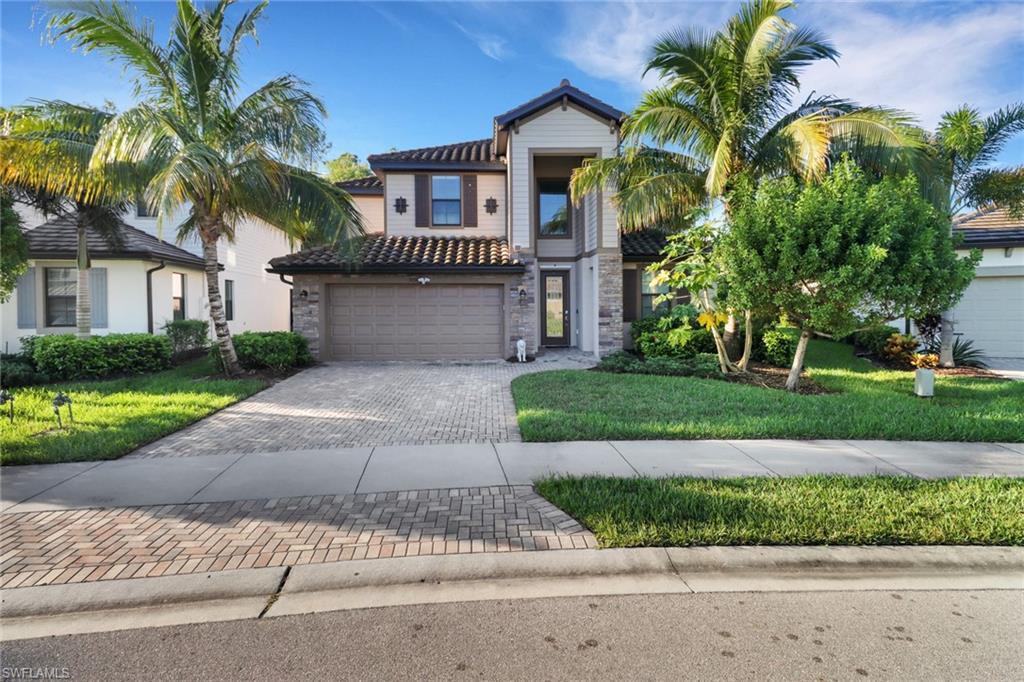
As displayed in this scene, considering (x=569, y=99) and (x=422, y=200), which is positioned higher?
(x=569, y=99)

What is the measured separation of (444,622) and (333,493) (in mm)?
2303

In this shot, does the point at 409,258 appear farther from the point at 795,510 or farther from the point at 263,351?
the point at 795,510

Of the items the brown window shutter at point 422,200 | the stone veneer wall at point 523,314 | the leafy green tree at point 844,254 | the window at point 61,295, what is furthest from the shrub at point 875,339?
the window at point 61,295

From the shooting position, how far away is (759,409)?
8.18 metres

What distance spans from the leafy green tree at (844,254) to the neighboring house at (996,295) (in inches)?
323

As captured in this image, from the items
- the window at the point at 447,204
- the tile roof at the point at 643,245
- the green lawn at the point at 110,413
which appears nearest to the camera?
the green lawn at the point at 110,413

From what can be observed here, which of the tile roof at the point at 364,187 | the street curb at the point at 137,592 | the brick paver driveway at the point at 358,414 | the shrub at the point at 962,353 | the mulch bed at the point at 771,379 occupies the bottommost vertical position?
the street curb at the point at 137,592

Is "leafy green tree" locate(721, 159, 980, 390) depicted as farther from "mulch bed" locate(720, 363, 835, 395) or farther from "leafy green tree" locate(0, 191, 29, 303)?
"leafy green tree" locate(0, 191, 29, 303)

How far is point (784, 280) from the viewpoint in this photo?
29.6 feet

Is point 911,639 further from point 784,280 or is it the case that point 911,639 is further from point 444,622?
point 784,280

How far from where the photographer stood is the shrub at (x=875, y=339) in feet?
44.7

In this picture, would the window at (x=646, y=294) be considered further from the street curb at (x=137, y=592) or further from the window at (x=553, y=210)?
the street curb at (x=137, y=592)

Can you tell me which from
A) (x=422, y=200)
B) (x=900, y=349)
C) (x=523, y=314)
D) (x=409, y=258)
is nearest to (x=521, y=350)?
(x=523, y=314)

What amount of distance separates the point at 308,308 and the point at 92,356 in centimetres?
503
